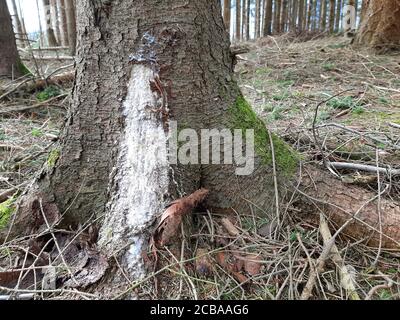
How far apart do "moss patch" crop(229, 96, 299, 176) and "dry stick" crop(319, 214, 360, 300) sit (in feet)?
0.84

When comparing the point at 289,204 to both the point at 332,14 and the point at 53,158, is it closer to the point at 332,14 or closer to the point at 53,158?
the point at 53,158

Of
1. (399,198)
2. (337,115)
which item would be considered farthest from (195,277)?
(337,115)

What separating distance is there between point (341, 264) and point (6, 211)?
1289 millimetres

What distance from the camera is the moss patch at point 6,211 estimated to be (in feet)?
4.80

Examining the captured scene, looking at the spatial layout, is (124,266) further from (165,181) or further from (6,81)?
(6,81)

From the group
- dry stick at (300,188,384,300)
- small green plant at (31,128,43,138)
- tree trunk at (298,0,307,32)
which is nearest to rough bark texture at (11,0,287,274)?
dry stick at (300,188,384,300)

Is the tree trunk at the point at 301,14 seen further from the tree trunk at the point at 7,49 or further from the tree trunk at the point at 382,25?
the tree trunk at the point at 7,49

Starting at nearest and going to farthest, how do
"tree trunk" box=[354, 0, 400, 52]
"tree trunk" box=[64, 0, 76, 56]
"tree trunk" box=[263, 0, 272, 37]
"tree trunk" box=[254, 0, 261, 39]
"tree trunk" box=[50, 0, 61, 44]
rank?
"tree trunk" box=[354, 0, 400, 52]
"tree trunk" box=[64, 0, 76, 56]
"tree trunk" box=[50, 0, 61, 44]
"tree trunk" box=[263, 0, 272, 37]
"tree trunk" box=[254, 0, 261, 39]

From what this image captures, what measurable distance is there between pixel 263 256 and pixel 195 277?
26 centimetres

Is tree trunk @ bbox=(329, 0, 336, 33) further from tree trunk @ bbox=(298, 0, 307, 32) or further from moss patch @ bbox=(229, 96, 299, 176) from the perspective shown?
moss patch @ bbox=(229, 96, 299, 176)

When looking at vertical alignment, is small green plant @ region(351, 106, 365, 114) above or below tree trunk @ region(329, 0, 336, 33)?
below

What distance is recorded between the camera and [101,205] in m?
1.45

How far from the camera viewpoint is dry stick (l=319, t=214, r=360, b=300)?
1156 mm
